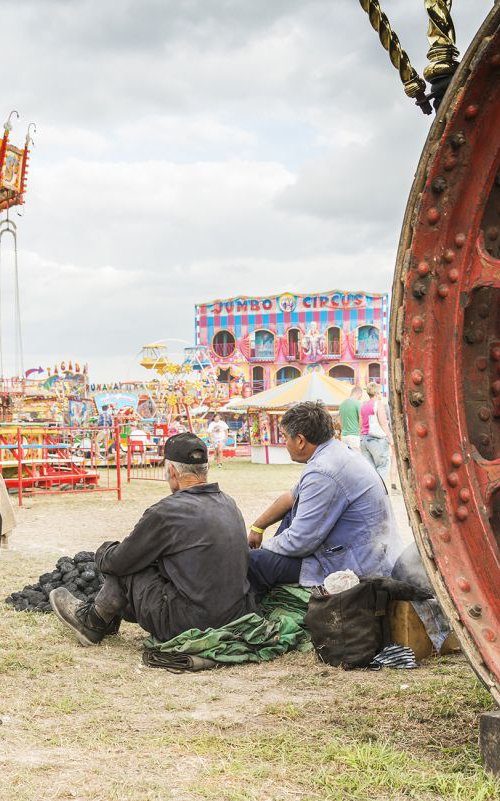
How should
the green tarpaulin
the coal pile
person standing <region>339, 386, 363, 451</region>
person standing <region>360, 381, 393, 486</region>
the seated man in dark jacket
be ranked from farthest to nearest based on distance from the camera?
person standing <region>339, 386, 363, 451</region> → person standing <region>360, 381, 393, 486</region> → the coal pile → the seated man in dark jacket → the green tarpaulin

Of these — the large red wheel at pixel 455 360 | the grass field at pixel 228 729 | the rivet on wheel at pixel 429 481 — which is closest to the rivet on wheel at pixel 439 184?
the large red wheel at pixel 455 360

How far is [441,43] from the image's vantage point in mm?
2471

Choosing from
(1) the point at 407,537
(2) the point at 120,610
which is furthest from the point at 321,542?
(1) the point at 407,537

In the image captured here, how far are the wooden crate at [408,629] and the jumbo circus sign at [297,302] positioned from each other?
40.8m

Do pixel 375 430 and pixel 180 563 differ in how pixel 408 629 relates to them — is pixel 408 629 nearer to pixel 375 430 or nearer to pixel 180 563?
pixel 180 563

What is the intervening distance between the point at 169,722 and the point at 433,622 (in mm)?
1566

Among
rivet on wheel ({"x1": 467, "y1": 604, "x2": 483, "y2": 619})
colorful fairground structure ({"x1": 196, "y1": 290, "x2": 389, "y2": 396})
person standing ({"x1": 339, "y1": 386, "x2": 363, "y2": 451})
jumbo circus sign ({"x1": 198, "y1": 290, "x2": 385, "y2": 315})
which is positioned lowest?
rivet on wheel ({"x1": 467, "y1": 604, "x2": 483, "y2": 619})

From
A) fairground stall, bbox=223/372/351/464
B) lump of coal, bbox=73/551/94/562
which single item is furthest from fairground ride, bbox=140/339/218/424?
lump of coal, bbox=73/551/94/562

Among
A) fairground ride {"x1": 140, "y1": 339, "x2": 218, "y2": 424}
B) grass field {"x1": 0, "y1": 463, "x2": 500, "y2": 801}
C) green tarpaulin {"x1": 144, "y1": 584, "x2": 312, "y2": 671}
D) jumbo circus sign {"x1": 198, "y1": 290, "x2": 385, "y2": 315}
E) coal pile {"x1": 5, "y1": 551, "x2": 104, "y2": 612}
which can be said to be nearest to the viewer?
grass field {"x1": 0, "y1": 463, "x2": 500, "y2": 801}

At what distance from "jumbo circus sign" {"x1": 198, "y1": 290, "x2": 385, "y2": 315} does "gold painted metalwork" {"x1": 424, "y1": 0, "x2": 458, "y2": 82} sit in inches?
1669

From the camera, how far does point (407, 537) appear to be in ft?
30.1

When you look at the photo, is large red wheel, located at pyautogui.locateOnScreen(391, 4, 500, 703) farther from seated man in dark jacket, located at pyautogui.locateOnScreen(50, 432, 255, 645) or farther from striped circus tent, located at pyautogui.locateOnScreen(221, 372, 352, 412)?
striped circus tent, located at pyautogui.locateOnScreen(221, 372, 352, 412)

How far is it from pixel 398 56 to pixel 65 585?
4.21m

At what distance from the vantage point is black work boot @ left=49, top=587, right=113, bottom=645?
4.75m
